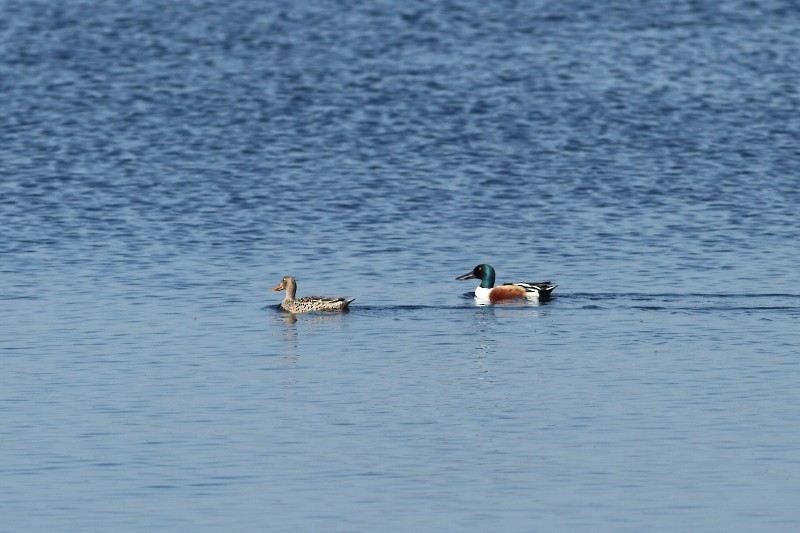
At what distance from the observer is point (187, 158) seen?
150ft

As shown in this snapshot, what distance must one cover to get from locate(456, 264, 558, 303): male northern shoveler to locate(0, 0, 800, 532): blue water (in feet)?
1.09

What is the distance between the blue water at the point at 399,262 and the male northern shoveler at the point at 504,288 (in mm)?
333

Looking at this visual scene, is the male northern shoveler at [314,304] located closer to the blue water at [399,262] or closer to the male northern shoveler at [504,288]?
the blue water at [399,262]

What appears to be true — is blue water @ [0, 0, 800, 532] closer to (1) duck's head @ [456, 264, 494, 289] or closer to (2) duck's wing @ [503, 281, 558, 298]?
(2) duck's wing @ [503, 281, 558, 298]

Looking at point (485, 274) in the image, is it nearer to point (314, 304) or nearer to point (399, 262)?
point (399, 262)

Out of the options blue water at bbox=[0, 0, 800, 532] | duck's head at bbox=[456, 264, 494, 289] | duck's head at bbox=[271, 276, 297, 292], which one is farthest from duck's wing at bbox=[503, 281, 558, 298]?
duck's head at bbox=[271, 276, 297, 292]

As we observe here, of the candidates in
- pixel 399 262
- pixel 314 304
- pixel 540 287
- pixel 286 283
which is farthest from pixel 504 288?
pixel 286 283

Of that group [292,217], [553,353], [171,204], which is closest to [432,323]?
[553,353]

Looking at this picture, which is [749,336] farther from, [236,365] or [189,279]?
[189,279]

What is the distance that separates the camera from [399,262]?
3238 cm

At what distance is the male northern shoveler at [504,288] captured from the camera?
2855cm

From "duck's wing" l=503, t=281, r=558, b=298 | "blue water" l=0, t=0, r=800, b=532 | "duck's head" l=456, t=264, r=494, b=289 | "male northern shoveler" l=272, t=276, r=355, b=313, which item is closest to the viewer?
"blue water" l=0, t=0, r=800, b=532

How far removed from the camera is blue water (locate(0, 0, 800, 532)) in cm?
1688

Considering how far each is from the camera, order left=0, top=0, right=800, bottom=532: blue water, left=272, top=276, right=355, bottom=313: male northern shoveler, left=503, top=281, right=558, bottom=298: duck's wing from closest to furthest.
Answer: left=0, top=0, right=800, bottom=532: blue water → left=272, top=276, right=355, bottom=313: male northern shoveler → left=503, top=281, right=558, bottom=298: duck's wing
